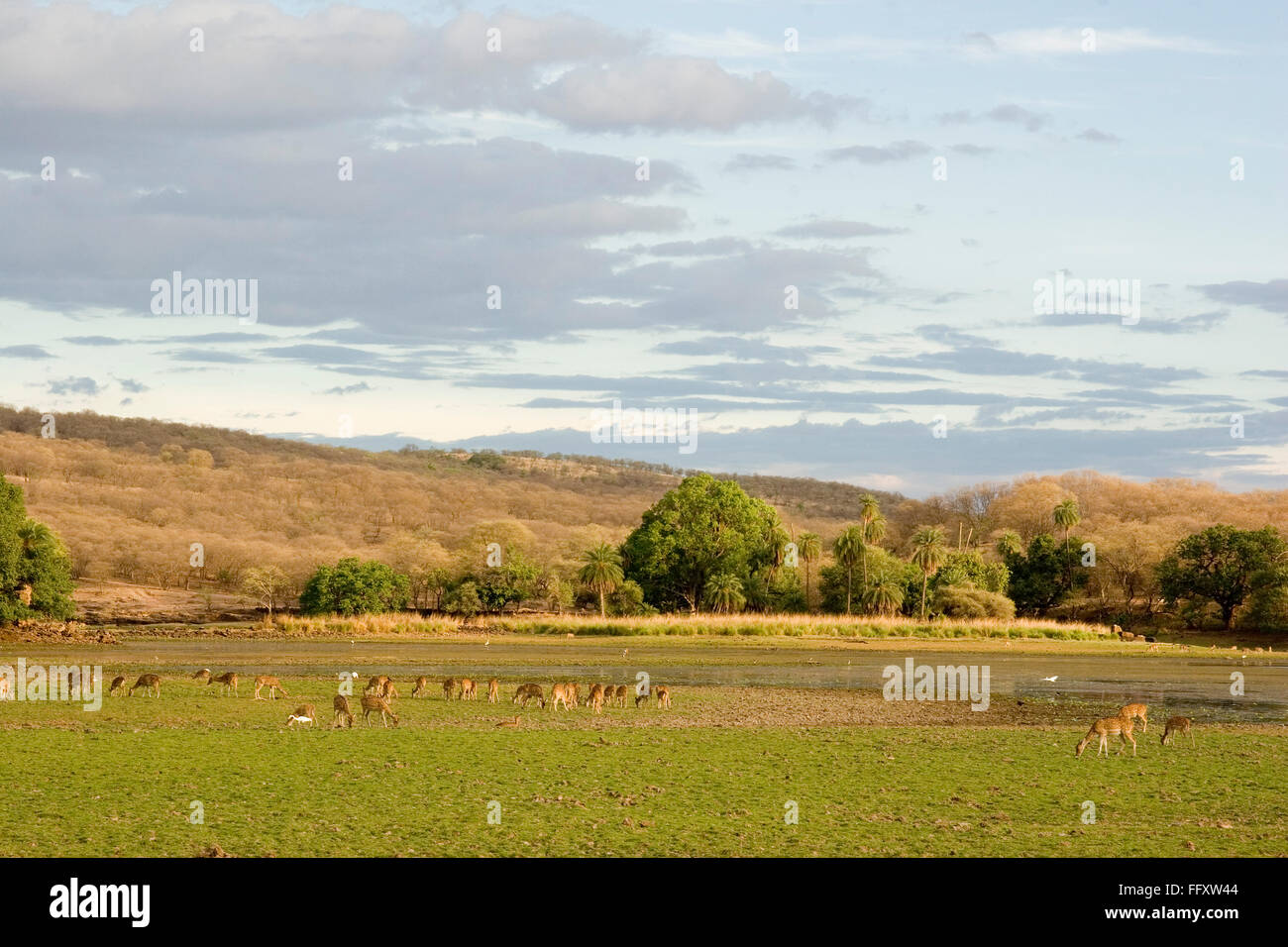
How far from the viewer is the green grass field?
1495 cm

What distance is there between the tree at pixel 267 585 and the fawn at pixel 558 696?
69.1m

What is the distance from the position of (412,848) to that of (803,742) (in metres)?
11.9

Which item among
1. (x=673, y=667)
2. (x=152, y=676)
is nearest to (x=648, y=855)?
(x=152, y=676)

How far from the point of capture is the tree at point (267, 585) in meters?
96.8

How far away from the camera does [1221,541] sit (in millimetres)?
90562

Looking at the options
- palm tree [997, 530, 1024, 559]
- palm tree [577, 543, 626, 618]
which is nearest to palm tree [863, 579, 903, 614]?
palm tree [577, 543, 626, 618]

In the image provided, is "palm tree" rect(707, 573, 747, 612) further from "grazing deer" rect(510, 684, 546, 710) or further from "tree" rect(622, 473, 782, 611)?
"grazing deer" rect(510, 684, 546, 710)

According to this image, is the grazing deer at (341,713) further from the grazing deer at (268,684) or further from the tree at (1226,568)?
the tree at (1226,568)

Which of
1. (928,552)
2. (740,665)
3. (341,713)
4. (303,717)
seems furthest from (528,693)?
(928,552)

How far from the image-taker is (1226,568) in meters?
89.9

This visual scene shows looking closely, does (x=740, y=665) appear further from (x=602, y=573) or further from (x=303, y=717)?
(x=602, y=573)

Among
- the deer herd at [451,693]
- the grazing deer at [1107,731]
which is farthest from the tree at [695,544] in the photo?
the grazing deer at [1107,731]

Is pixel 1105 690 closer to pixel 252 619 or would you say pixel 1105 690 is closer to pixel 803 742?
pixel 803 742

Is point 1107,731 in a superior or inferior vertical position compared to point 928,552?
inferior
